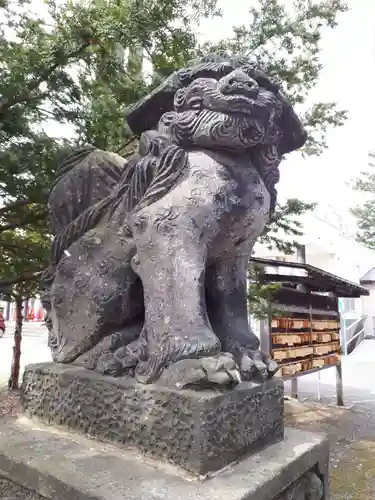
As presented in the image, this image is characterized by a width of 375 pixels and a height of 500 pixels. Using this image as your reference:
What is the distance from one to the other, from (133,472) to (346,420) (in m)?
5.08

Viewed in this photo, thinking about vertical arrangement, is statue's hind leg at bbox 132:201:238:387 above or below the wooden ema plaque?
above

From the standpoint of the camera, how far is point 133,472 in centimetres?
115

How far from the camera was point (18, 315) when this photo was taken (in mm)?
7168

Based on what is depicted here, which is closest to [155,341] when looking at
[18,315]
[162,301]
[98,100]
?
[162,301]

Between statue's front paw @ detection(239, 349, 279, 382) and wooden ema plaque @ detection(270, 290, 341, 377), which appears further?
wooden ema plaque @ detection(270, 290, 341, 377)

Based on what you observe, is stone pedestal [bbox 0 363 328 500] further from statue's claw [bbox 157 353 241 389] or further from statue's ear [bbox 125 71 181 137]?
statue's ear [bbox 125 71 181 137]

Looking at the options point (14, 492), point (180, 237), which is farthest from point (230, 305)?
point (14, 492)

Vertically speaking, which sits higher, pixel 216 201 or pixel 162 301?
pixel 216 201

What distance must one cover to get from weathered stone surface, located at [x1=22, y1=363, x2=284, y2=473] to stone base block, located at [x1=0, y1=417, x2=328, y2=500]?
0.12 feet

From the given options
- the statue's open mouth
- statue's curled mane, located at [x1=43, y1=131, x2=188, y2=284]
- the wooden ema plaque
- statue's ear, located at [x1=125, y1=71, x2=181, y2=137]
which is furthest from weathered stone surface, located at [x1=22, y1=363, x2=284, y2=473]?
the wooden ema plaque

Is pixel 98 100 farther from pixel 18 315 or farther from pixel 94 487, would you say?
pixel 18 315

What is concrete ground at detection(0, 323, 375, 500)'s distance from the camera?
11.3 ft

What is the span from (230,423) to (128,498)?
33 cm

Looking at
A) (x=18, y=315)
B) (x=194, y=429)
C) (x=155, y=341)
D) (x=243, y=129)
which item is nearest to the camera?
(x=194, y=429)
